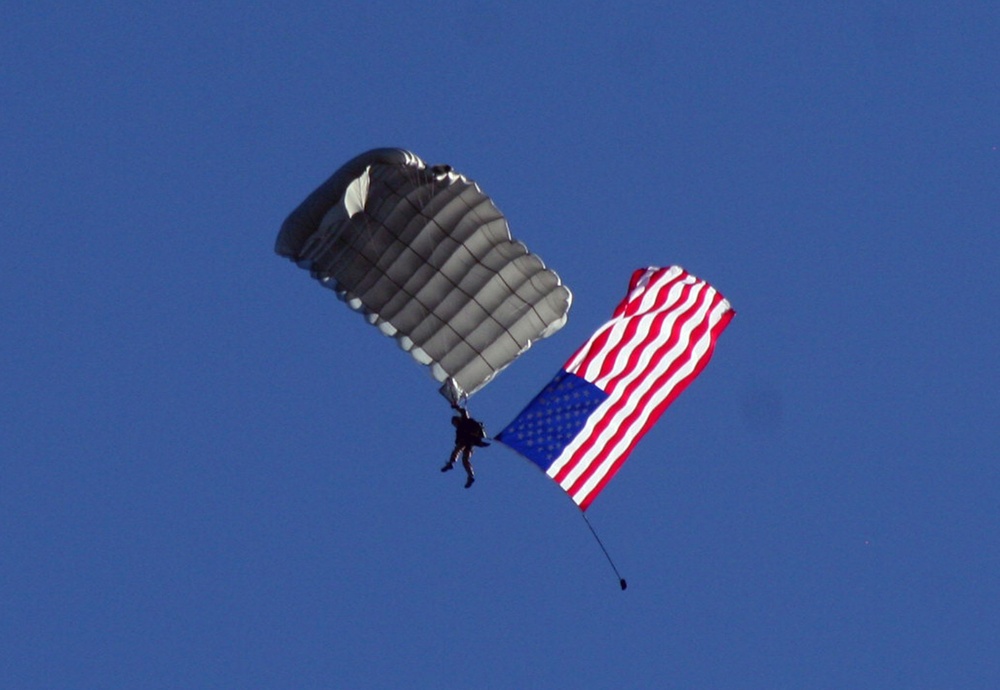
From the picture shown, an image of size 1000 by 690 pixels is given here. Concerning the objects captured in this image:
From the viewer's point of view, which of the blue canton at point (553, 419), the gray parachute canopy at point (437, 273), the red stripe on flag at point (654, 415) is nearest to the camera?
the blue canton at point (553, 419)

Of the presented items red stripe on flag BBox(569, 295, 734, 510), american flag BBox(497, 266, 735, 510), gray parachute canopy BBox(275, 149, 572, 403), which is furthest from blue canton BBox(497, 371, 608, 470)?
gray parachute canopy BBox(275, 149, 572, 403)

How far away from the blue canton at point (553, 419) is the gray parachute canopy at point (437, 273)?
788 mm

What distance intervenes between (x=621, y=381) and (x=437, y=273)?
9.81 ft

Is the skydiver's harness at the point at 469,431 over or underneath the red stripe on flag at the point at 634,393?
underneath

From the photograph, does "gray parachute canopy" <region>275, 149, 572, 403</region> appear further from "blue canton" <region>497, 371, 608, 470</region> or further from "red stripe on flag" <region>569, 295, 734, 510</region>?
"red stripe on flag" <region>569, 295, 734, 510</region>

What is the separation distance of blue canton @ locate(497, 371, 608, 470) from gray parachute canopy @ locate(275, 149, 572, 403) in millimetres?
788

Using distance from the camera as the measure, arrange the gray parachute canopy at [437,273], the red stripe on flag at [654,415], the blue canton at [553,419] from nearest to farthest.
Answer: the blue canton at [553,419] < the red stripe on flag at [654,415] < the gray parachute canopy at [437,273]

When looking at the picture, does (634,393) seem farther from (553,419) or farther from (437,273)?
(437,273)

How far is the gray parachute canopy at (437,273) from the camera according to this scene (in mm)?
28016

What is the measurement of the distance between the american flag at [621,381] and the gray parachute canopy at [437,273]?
2.84ft

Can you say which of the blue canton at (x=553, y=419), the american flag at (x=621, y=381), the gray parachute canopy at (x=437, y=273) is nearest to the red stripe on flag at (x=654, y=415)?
the american flag at (x=621, y=381)

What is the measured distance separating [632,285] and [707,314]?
1193 millimetres

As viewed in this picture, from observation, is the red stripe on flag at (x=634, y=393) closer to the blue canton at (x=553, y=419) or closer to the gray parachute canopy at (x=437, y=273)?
the blue canton at (x=553, y=419)

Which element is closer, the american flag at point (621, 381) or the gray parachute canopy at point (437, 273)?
the american flag at point (621, 381)
